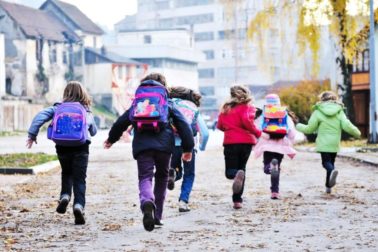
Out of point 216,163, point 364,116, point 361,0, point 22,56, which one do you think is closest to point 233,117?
point 216,163

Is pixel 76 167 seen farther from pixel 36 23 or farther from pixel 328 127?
pixel 36 23

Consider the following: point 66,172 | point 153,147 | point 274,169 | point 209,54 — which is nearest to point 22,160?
point 274,169

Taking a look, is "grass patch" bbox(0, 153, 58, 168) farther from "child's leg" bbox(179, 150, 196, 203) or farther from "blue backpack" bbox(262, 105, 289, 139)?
"child's leg" bbox(179, 150, 196, 203)

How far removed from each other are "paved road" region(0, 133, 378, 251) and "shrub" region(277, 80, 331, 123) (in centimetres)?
2118

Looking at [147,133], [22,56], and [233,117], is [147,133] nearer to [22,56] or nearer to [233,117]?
[233,117]

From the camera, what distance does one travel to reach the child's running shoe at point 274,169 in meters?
12.4

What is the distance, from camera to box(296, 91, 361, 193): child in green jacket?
13.2 metres

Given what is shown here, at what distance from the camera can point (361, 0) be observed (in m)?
31.8

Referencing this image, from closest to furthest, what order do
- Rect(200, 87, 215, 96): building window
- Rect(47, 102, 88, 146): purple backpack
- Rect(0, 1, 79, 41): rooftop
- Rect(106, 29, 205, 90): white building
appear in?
Rect(47, 102, 88, 146): purple backpack < Rect(0, 1, 79, 41): rooftop < Rect(106, 29, 205, 90): white building < Rect(200, 87, 215, 96): building window

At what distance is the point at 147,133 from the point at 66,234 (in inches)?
50.6

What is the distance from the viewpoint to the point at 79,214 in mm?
9297

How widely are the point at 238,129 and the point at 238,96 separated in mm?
440

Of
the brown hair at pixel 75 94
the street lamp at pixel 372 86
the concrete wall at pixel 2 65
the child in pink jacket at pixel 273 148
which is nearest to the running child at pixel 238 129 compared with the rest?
the child in pink jacket at pixel 273 148

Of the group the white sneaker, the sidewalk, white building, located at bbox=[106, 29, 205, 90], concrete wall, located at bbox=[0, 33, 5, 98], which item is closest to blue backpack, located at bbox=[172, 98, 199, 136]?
the white sneaker
